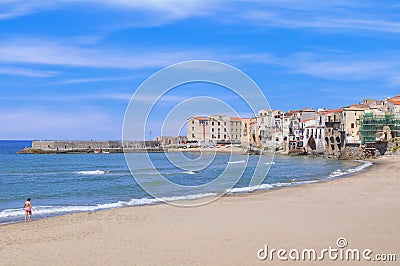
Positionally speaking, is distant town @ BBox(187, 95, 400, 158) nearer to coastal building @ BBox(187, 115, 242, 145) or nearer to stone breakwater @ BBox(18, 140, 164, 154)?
coastal building @ BBox(187, 115, 242, 145)

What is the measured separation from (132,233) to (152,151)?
119 m

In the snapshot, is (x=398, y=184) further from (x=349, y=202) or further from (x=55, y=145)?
(x=55, y=145)

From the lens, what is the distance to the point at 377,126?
2741 inches

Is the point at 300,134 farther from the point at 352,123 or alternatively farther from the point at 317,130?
the point at 352,123

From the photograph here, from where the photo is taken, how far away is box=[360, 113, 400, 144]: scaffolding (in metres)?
69.5

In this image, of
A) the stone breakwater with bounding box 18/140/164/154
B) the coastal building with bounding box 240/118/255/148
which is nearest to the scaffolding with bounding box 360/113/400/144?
the coastal building with bounding box 240/118/255/148

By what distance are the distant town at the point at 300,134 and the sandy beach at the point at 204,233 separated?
18246 millimetres

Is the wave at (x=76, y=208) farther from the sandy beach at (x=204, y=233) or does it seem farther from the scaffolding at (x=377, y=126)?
the scaffolding at (x=377, y=126)

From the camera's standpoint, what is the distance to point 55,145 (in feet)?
440

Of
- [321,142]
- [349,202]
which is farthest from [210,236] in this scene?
[321,142]

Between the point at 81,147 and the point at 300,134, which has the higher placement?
the point at 300,134

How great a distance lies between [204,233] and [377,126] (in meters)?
62.2

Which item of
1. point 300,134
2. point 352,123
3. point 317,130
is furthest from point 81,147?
point 352,123

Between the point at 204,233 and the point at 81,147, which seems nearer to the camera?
the point at 204,233
